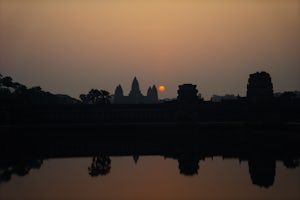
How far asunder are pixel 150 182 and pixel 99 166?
19.5 ft

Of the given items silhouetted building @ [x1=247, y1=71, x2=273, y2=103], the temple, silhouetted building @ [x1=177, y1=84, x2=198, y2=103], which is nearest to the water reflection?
silhouetted building @ [x1=247, y1=71, x2=273, y2=103]

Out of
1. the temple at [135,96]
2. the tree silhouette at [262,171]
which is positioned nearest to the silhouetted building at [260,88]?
the tree silhouette at [262,171]

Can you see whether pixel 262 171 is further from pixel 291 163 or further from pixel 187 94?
pixel 187 94

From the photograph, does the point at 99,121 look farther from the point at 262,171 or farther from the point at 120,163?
the point at 262,171

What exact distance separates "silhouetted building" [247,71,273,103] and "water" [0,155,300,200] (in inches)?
1438

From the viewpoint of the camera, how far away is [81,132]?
47.4 m

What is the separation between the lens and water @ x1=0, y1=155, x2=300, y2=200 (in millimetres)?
16391

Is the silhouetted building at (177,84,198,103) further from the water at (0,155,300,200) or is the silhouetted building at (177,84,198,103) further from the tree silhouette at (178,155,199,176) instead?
the water at (0,155,300,200)

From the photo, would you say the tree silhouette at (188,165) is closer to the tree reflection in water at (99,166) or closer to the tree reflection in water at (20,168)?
the tree reflection in water at (99,166)

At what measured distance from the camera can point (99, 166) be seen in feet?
80.9

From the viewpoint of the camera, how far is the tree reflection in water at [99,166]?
22383mm

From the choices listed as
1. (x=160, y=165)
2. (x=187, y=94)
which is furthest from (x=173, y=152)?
(x=187, y=94)

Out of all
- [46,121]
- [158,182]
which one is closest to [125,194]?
[158,182]

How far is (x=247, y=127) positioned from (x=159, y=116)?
21.0 m
